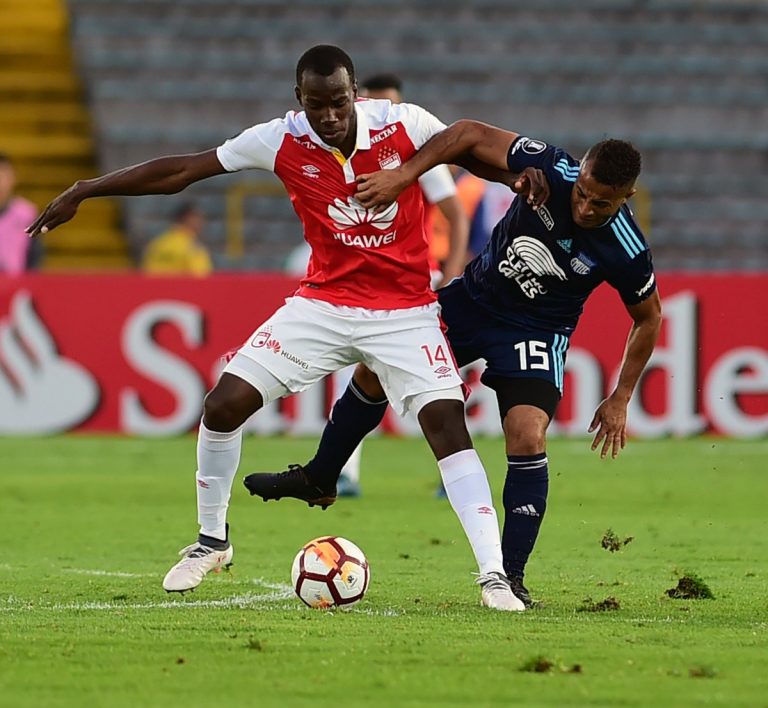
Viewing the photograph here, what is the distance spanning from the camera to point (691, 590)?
6.66 m

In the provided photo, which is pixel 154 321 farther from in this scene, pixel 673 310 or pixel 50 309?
pixel 673 310

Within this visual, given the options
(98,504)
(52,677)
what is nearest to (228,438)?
(52,677)

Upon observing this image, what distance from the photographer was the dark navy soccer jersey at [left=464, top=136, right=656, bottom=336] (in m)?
6.42

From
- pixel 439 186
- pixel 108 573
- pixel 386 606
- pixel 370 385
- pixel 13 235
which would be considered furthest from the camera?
pixel 13 235

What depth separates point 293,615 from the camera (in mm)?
6016

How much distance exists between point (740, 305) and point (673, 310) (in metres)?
0.64

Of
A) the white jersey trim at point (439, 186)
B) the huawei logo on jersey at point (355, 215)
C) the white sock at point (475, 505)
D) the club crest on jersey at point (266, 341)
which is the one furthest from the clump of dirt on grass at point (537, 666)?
the white jersey trim at point (439, 186)

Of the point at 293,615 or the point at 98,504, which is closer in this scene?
the point at 293,615

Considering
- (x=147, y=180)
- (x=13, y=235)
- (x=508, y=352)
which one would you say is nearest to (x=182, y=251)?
(x=13, y=235)

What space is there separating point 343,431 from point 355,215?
3.42 feet

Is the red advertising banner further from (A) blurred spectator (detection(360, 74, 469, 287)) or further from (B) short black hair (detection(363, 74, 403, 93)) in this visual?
(B) short black hair (detection(363, 74, 403, 93))

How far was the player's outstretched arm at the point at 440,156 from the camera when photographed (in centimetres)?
642

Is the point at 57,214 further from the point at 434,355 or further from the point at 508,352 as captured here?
the point at 508,352

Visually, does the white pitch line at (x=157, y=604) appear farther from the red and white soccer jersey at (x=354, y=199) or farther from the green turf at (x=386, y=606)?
the red and white soccer jersey at (x=354, y=199)
